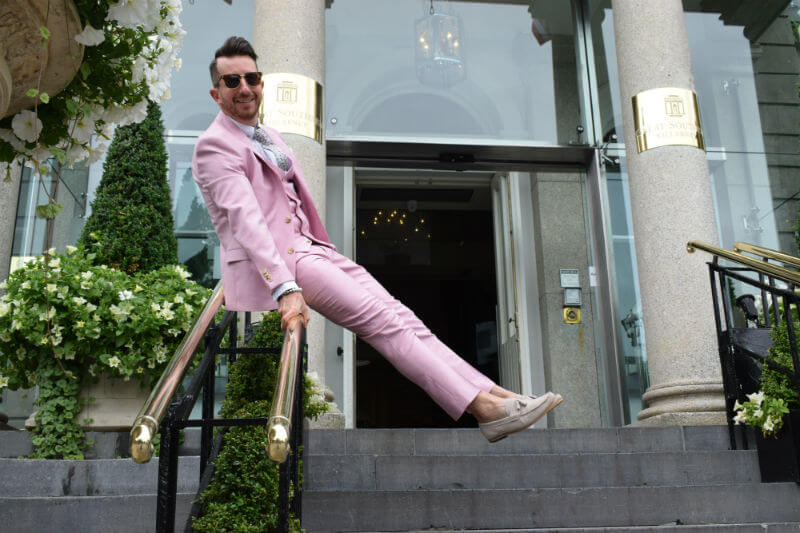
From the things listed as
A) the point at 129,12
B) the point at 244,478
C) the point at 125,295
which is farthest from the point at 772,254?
the point at 129,12

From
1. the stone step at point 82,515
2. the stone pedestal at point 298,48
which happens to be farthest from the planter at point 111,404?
the stone pedestal at point 298,48

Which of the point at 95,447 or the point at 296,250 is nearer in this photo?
the point at 296,250

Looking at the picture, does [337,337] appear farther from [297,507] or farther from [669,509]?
[297,507]

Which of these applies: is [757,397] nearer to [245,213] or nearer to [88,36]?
[245,213]

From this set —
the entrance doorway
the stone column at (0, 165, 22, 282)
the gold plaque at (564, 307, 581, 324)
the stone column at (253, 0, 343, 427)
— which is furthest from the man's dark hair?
the gold plaque at (564, 307, 581, 324)

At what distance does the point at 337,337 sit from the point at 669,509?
15.5 ft

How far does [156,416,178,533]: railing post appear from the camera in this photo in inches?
98.0

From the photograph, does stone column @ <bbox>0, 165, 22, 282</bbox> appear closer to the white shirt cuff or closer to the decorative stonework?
the white shirt cuff

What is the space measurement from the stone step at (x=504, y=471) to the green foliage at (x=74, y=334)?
159 cm

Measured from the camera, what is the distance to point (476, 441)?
520 centimetres

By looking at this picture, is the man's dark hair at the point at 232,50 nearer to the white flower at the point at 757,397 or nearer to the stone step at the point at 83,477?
the stone step at the point at 83,477

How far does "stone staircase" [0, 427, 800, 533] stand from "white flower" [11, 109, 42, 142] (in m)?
2.13

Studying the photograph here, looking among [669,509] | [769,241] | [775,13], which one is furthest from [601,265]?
[669,509]

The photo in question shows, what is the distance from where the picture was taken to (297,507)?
9.92ft
